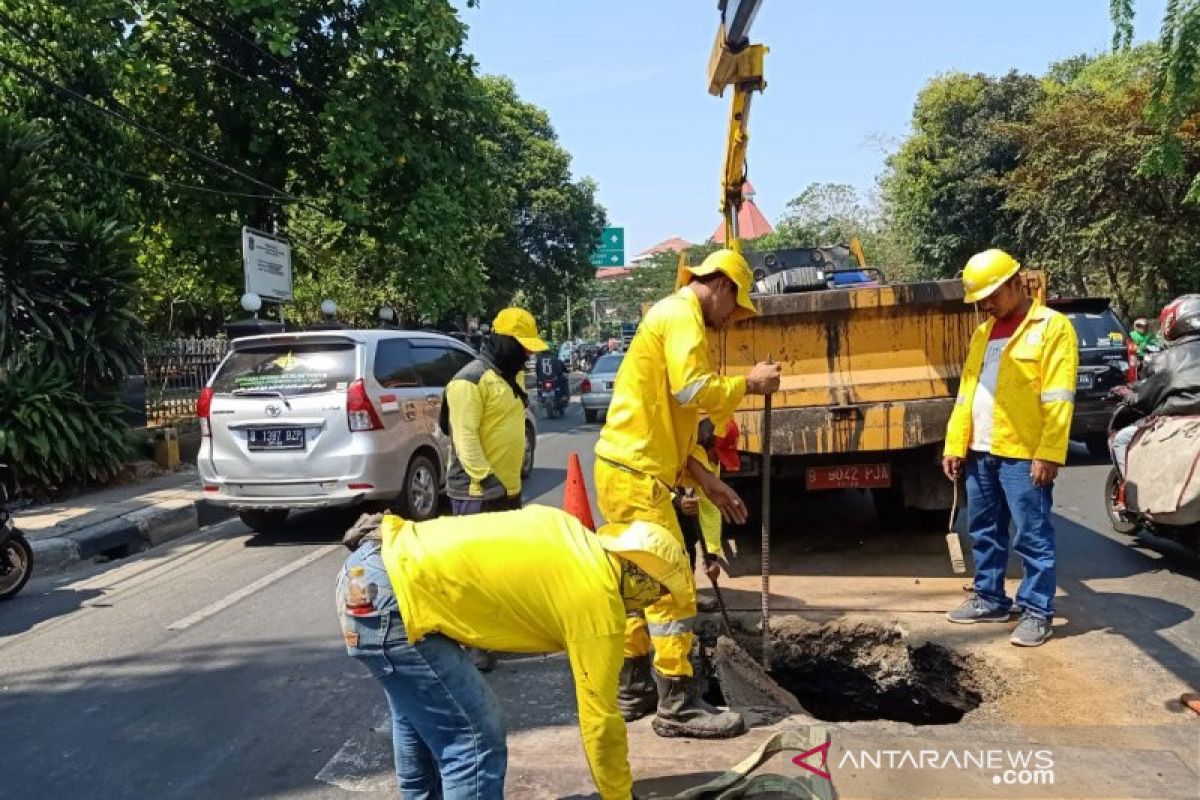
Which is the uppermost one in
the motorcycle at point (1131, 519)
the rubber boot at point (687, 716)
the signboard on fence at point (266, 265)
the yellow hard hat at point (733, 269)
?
the signboard on fence at point (266, 265)

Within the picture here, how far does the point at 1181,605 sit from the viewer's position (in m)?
4.94

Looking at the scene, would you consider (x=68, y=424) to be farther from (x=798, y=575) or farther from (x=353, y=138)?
(x=798, y=575)

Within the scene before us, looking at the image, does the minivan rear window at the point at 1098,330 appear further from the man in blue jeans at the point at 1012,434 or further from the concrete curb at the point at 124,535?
the concrete curb at the point at 124,535

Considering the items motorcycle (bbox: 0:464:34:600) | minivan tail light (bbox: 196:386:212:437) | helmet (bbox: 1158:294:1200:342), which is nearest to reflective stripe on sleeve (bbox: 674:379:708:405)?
helmet (bbox: 1158:294:1200:342)

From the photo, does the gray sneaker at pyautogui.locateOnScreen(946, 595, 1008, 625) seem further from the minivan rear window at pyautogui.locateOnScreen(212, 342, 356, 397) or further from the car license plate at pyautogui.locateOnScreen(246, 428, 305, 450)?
the car license plate at pyautogui.locateOnScreen(246, 428, 305, 450)

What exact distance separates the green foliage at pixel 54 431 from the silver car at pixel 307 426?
291 centimetres

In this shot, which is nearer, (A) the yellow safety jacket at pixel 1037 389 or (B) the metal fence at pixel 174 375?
(A) the yellow safety jacket at pixel 1037 389

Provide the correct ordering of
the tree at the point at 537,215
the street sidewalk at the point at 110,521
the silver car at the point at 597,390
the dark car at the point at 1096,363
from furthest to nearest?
the tree at the point at 537,215
the silver car at the point at 597,390
the dark car at the point at 1096,363
the street sidewalk at the point at 110,521

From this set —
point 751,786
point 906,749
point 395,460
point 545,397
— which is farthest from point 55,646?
point 545,397

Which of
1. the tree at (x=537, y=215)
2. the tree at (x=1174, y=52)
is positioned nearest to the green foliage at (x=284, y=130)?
the tree at (x=1174, y=52)

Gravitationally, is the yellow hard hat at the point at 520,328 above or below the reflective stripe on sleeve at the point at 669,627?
above

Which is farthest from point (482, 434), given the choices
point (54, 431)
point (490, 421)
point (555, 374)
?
point (555, 374)

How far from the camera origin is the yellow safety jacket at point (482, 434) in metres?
4.61

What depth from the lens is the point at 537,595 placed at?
2.22 meters
